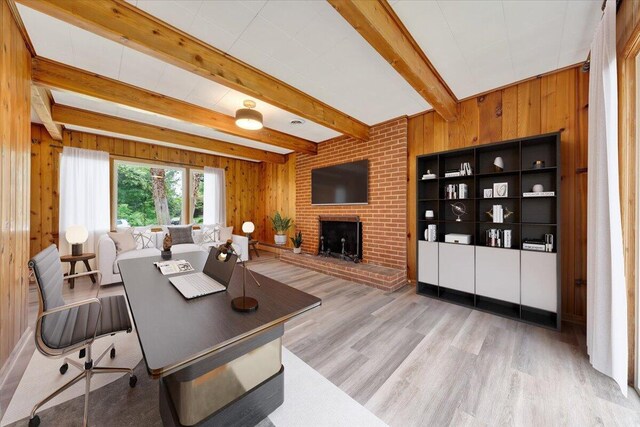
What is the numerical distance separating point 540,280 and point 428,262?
42.2 inches

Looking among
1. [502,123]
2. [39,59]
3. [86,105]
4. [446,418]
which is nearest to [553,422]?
[446,418]

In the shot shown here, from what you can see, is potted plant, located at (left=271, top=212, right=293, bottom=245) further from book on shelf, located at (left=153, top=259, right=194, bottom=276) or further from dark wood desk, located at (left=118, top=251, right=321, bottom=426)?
dark wood desk, located at (left=118, top=251, right=321, bottom=426)

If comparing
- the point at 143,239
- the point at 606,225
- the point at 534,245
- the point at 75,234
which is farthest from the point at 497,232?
the point at 75,234

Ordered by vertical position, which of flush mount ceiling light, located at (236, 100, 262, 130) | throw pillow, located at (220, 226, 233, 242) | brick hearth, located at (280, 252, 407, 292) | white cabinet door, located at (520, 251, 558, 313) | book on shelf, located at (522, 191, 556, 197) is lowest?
brick hearth, located at (280, 252, 407, 292)

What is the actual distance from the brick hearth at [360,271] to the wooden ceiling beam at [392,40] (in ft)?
7.46

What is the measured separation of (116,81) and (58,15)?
1.18 meters

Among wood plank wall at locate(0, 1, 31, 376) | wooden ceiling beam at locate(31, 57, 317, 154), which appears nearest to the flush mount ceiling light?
wooden ceiling beam at locate(31, 57, 317, 154)

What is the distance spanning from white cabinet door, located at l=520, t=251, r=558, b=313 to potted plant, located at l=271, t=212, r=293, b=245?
4.21 metres

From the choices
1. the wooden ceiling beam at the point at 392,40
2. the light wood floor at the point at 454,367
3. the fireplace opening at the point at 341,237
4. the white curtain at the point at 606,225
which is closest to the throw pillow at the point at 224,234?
the fireplace opening at the point at 341,237

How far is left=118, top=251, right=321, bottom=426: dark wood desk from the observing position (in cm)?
83

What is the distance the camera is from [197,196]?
5.44 meters

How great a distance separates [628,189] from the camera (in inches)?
60.5

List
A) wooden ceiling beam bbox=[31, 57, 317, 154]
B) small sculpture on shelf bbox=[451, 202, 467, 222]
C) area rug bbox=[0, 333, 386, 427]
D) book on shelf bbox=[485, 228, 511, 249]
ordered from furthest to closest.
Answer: small sculpture on shelf bbox=[451, 202, 467, 222], book on shelf bbox=[485, 228, 511, 249], wooden ceiling beam bbox=[31, 57, 317, 154], area rug bbox=[0, 333, 386, 427]

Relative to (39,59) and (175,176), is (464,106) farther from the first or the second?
(175,176)
